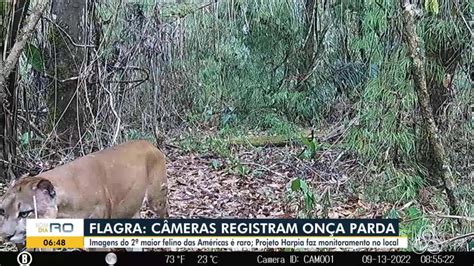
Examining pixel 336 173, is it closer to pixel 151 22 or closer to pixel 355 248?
pixel 355 248

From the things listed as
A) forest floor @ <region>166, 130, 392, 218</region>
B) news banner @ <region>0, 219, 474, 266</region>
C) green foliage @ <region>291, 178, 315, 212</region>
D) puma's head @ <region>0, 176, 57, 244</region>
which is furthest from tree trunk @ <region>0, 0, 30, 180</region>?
green foliage @ <region>291, 178, 315, 212</region>

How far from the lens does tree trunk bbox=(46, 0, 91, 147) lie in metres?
2.04

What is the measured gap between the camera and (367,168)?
2064 millimetres

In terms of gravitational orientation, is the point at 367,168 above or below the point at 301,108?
below

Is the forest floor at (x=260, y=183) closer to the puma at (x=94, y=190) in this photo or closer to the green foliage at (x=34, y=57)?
the puma at (x=94, y=190)

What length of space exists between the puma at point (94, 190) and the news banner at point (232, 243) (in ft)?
0.12

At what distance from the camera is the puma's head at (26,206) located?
1937mm

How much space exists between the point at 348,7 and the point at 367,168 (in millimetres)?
415

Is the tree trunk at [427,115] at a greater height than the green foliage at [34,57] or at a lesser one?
lesser

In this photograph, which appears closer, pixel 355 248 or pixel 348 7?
pixel 355 248
